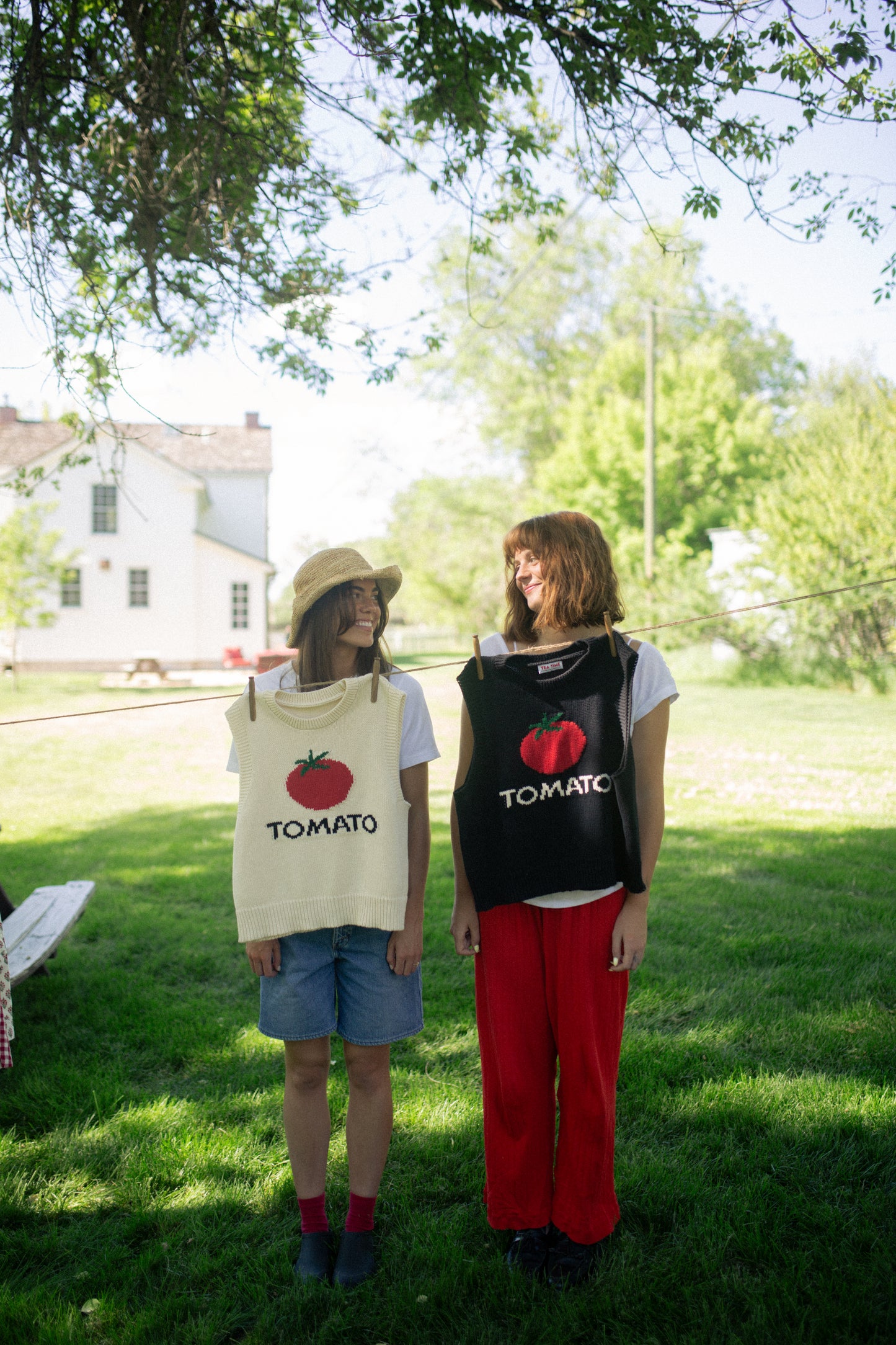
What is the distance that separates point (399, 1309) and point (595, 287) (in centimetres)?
3842

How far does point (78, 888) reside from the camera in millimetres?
4781

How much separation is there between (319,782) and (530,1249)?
52.8 inches

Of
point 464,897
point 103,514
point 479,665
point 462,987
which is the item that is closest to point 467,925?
point 464,897

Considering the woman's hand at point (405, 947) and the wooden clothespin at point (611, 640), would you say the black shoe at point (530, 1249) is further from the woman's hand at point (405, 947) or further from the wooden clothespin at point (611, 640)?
the wooden clothespin at point (611, 640)

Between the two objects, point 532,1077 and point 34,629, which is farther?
point 34,629

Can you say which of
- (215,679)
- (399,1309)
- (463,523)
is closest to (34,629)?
(215,679)

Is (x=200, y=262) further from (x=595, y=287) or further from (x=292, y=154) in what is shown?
(x=595, y=287)

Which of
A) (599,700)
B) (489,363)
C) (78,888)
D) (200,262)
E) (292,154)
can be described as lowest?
(78,888)

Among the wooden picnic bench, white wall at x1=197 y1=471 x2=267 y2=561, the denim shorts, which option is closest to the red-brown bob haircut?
the denim shorts

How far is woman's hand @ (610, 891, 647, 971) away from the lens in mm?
2340

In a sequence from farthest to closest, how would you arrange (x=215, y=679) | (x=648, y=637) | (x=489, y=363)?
(x=489, y=363), (x=215, y=679), (x=648, y=637)

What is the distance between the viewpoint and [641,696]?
7.75 ft

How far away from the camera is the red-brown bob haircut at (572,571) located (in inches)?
96.0

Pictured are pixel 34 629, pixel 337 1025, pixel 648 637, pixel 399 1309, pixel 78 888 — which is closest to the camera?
pixel 399 1309
